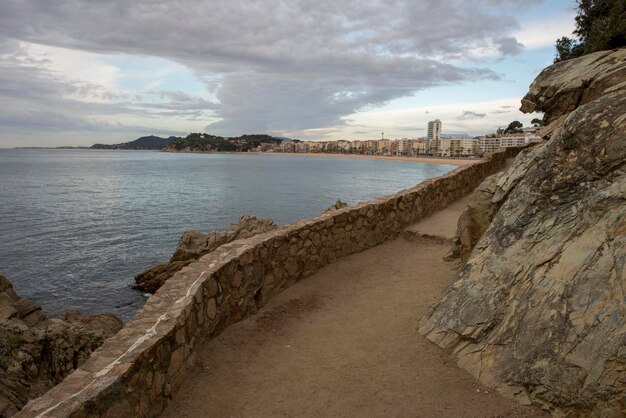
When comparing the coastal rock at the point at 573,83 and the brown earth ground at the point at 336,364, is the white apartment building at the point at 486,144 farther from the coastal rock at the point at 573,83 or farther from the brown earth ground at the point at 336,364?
the brown earth ground at the point at 336,364

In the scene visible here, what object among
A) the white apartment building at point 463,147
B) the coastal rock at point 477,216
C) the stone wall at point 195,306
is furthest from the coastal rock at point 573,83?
the white apartment building at point 463,147

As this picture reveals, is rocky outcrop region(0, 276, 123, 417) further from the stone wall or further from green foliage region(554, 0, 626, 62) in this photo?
green foliage region(554, 0, 626, 62)

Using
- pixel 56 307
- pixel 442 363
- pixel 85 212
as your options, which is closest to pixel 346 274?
pixel 442 363

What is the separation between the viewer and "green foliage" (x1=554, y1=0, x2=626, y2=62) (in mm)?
13680

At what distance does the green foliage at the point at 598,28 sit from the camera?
13.7m

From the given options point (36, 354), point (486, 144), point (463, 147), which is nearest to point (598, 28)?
point (36, 354)

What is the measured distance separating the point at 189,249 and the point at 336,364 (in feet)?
41.0

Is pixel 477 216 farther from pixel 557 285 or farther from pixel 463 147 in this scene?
pixel 463 147

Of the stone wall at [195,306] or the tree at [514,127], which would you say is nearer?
the stone wall at [195,306]

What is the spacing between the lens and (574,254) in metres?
4.23

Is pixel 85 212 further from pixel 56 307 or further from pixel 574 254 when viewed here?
pixel 574 254

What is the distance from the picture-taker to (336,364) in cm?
492

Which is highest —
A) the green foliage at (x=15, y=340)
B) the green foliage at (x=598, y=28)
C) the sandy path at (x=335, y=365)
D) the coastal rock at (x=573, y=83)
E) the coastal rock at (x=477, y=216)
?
the green foliage at (x=598, y=28)

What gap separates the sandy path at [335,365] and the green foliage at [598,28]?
1170cm
